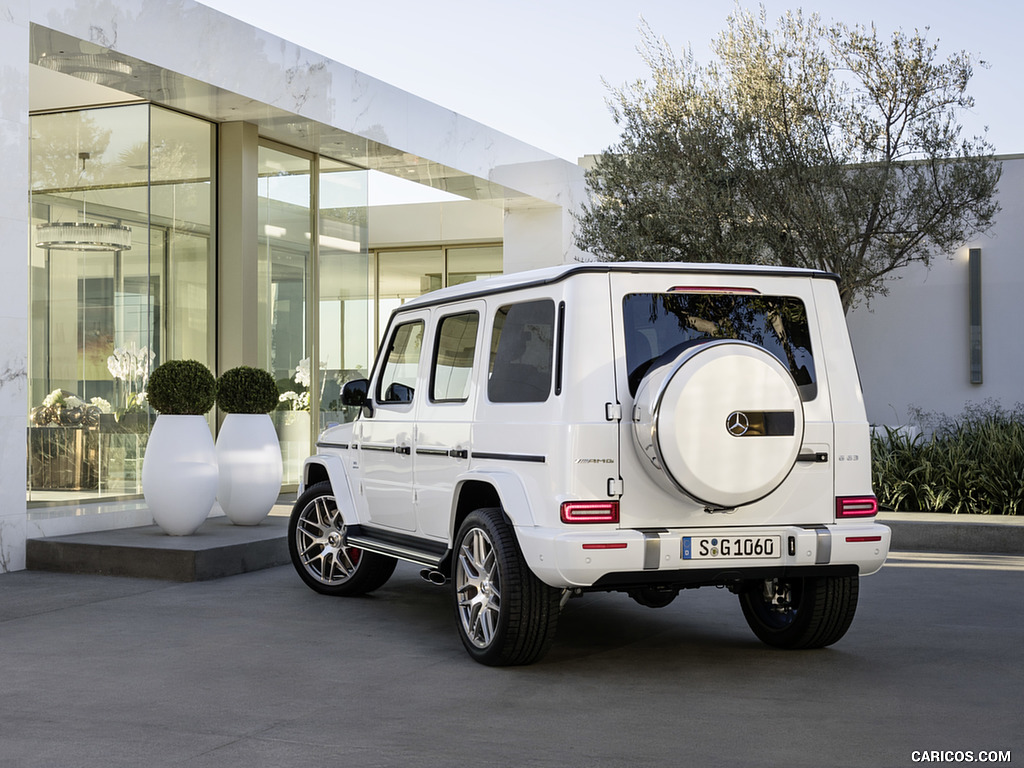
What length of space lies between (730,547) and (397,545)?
7.04ft

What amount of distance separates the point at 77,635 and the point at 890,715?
435cm

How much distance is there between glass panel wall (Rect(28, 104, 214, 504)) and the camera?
37.7 ft

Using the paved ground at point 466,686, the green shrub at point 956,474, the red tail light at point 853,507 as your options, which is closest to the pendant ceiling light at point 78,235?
the paved ground at point 466,686

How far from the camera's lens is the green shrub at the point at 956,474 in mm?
11391

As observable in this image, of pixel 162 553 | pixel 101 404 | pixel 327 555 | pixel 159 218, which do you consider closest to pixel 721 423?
pixel 327 555

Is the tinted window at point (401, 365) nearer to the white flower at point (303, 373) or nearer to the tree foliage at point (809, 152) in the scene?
the white flower at point (303, 373)

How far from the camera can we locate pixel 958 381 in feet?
59.6

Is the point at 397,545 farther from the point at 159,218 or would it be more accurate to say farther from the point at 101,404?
the point at 159,218

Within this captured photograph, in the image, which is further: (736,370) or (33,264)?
(33,264)

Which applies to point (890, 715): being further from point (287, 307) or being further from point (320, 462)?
point (287, 307)

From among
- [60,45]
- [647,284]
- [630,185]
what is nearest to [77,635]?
[647,284]

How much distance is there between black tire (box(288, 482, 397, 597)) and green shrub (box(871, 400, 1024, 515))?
19.5 feet

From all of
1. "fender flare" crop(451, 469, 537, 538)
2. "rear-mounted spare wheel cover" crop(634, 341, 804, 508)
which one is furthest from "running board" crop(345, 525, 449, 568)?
"rear-mounted spare wheel cover" crop(634, 341, 804, 508)

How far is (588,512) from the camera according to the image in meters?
5.19
